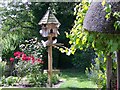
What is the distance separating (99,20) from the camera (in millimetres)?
1312

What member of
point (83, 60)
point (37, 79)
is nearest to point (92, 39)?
point (37, 79)

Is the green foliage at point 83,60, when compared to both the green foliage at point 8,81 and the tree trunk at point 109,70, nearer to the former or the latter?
the green foliage at point 8,81

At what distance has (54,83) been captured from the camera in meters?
3.36

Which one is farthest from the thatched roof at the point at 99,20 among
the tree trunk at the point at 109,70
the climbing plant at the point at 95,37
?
the tree trunk at the point at 109,70

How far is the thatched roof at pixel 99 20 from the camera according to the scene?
1.28 m

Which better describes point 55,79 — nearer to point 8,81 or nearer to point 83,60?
point 8,81

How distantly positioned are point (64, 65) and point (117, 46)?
303 centimetres

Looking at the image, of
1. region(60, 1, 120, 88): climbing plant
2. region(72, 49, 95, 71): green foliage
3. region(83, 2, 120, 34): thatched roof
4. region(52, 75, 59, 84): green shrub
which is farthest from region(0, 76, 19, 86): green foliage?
region(83, 2, 120, 34): thatched roof

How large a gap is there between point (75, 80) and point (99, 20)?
7.29 ft

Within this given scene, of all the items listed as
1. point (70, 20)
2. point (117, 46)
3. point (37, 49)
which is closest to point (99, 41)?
point (117, 46)

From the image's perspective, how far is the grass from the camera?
312 centimetres

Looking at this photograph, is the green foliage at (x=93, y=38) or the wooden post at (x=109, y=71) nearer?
the green foliage at (x=93, y=38)

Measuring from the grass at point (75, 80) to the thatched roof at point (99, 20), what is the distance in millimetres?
1622

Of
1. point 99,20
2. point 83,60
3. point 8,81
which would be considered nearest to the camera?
point 99,20
